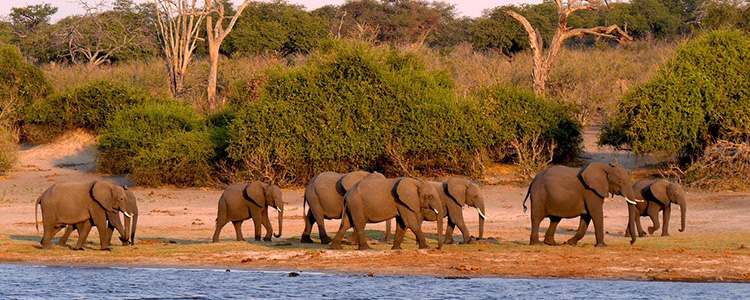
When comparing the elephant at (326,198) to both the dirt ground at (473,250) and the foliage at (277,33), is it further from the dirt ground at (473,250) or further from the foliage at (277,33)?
the foliage at (277,33)

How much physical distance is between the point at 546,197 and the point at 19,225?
9.38 metres

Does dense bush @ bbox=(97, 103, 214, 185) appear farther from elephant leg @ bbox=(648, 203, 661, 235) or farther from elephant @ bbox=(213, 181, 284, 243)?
elephant leg @ bbox=(648, 203, 661, 235)

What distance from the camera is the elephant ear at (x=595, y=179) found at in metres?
14.6

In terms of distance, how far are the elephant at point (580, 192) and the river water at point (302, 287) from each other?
7.70 feet

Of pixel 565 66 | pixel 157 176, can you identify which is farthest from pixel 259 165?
pixel 565 66

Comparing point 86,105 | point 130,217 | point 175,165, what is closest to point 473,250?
point 130,217

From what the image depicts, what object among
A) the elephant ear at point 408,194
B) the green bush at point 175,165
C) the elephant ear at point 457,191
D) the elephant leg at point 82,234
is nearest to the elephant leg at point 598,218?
the elephant ear at point 457,191

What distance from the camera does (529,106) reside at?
2688 centimetres

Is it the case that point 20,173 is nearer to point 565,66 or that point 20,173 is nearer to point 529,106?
point 529,106

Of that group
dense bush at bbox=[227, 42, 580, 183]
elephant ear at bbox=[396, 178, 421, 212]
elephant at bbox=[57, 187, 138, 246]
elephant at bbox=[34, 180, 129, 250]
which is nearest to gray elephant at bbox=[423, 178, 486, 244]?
elephant ear at bbox=[396, 178, 421, 212]

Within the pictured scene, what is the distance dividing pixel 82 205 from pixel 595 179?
6883 mm

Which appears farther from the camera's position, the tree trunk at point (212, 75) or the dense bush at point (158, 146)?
the tree trunk at point (212, 75)

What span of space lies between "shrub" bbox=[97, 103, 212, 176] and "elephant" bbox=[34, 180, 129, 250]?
41.9ft

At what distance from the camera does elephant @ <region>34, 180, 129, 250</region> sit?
581 inches
